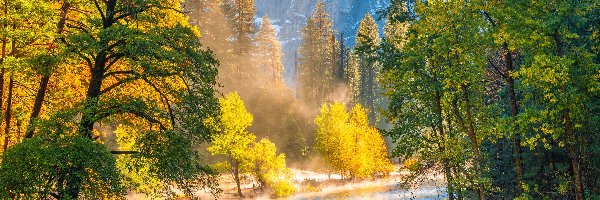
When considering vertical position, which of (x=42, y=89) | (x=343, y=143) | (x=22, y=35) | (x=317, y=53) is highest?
(x=317, y=53)

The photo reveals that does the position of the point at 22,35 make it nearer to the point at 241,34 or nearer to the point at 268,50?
the point at 241,34

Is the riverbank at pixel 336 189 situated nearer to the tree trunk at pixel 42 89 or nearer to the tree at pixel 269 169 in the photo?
the tree at pixel 269 169

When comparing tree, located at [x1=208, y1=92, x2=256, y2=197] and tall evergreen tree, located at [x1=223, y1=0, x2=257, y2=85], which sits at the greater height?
tall evergreen tree, located at [x1=223, y1=0, x2=257, y2=85]

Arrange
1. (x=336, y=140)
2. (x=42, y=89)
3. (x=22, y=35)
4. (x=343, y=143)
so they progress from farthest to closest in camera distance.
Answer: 1. (x=343, y=143)
2. (x=336, y=140)
3. (x=42, y=89)
4. (x=22, y=35)

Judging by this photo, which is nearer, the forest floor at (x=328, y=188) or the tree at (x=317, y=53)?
the forest floor at (x=328, y=188)

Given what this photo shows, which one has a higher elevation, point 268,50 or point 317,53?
point 268,50

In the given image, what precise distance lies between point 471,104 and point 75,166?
13160 mm

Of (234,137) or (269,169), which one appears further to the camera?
(269,169)

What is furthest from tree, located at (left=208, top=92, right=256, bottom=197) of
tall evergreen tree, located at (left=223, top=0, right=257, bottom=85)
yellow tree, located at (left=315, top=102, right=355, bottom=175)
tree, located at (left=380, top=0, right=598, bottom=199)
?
tall evergreen tree, located at (left=223, top=0, right=257, bottom=85)

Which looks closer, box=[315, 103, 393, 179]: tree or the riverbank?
the riverbank

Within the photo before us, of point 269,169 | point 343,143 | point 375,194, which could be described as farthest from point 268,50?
point 375,194

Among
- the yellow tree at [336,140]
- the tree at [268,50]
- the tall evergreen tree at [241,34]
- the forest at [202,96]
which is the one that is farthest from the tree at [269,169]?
the tree at [268,50]

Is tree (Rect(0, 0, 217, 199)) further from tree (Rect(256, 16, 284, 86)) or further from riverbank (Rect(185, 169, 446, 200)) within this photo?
tree (Rect(256, 16, 284, 86))

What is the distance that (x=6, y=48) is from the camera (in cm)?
1395
